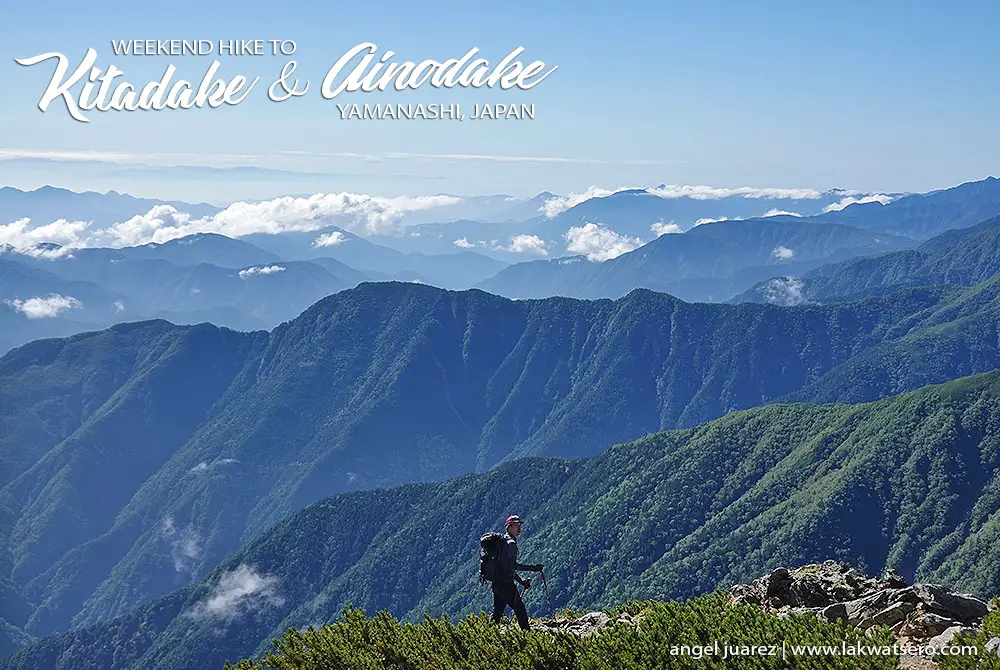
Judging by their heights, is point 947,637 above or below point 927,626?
above

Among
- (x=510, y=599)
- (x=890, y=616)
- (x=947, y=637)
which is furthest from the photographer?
(x=510, y=599)

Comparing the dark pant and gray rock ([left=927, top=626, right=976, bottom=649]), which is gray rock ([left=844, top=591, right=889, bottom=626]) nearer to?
gray rock ([left=927, top=626, right=976, bottom=649])

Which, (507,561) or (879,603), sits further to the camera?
(879,603)

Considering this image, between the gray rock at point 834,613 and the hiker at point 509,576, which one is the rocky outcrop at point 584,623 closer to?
the hiker at point 509,576

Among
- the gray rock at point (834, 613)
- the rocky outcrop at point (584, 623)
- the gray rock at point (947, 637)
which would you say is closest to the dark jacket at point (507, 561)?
the rocky outcrop at point (584, 623)

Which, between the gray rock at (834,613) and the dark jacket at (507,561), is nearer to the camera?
the dark jacket at (507,561)

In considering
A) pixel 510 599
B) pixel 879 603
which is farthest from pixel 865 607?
pixel 510 599

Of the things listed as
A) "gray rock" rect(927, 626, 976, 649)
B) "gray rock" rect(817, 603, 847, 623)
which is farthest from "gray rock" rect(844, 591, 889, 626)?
"gray rock" rect(927, 626, 976, 649)

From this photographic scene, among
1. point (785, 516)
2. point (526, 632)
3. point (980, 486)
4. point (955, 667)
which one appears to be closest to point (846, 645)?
point (955, 667)

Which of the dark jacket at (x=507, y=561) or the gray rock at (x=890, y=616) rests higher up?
the dark jacket at (x=507, y=561)

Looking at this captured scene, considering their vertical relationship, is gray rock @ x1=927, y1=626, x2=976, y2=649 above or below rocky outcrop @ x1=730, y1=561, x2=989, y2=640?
above

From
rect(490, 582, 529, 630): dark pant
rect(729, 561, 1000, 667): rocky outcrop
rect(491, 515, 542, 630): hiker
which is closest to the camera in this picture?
rect(729, 561, 1000, 667): rocky outcrop

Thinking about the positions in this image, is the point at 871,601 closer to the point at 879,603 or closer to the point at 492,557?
the point at 879,603

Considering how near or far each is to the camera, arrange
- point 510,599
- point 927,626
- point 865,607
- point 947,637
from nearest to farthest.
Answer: point 947,637 < point 927,626 < point 510,599 < point 865,607
